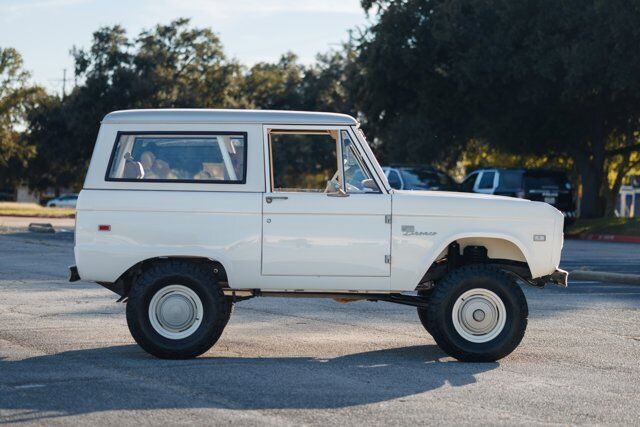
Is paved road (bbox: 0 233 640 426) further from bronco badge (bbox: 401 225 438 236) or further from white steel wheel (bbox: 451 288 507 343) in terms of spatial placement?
bronco badge (bbox: 401 225 438 236)

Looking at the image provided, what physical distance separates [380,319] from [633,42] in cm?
2205

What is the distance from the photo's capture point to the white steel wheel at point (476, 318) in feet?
32.5

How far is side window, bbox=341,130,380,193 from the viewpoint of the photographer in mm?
9906

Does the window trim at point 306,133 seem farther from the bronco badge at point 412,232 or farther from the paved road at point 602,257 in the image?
the paved road at point 602,257

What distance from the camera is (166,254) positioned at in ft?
32.0

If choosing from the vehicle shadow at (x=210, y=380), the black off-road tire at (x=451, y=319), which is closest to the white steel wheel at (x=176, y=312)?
the vehicle shadow at (x=210, y=380)

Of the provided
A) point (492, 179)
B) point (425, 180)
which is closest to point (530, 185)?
point (492, 179)

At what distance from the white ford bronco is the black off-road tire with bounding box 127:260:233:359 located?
0.04 feet

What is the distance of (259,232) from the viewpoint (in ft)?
32.0

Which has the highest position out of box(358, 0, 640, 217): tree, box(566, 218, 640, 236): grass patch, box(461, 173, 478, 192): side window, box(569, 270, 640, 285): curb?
box(358, 0, 640, 217): tree

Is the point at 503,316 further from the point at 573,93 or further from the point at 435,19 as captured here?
the point at 435,19

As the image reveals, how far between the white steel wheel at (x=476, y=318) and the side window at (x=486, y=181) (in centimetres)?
2380

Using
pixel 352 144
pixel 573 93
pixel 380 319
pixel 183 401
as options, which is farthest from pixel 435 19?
pixel 183 401

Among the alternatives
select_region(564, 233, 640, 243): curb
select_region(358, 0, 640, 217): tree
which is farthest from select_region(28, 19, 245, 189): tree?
select_region(564, 233, 640, 243): curb
